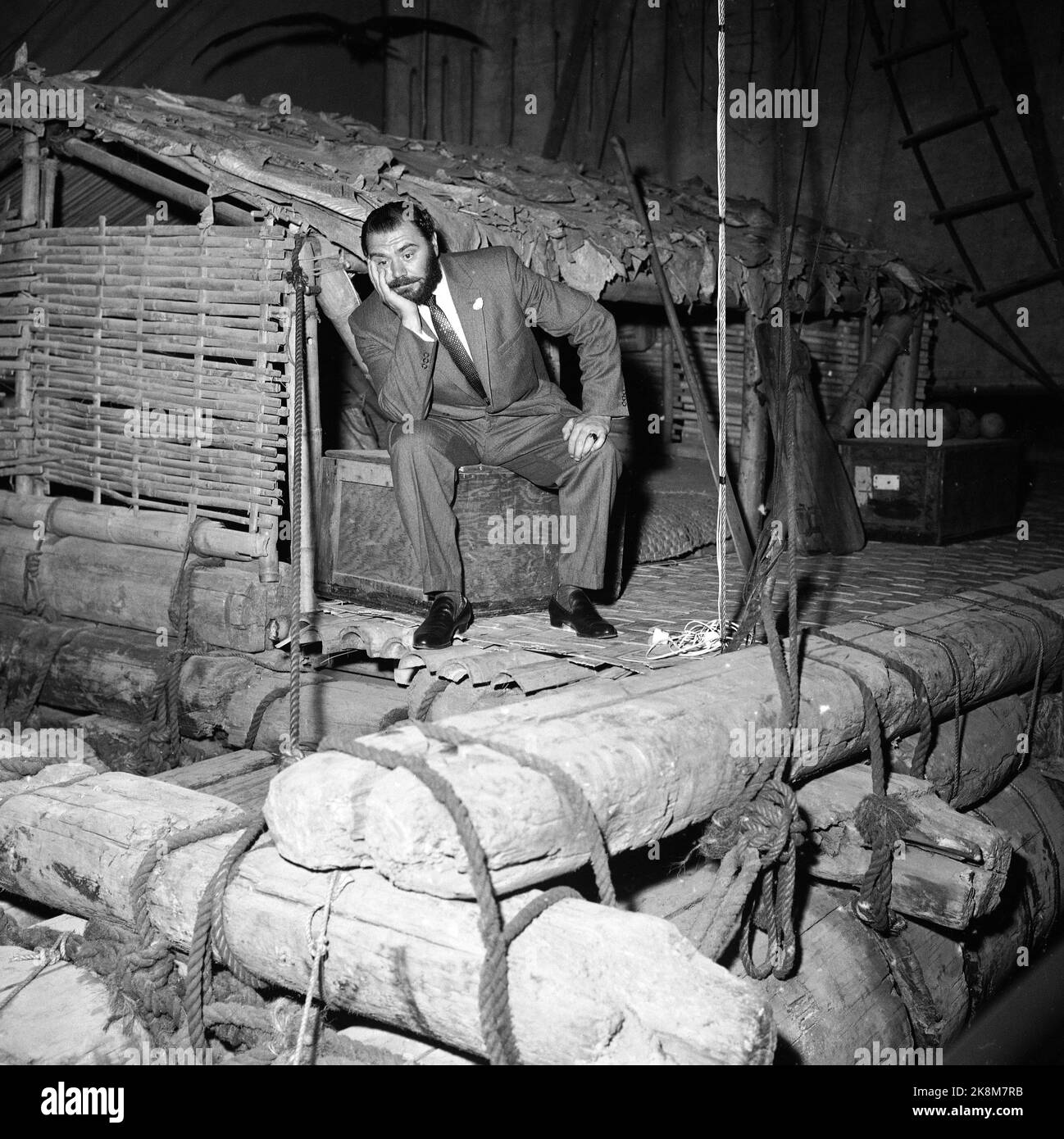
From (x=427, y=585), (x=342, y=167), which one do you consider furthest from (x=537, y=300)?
(x=342, y=167)

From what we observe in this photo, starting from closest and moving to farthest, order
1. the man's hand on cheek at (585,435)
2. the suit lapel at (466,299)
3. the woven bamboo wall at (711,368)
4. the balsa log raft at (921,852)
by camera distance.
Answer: the balsa log raft at (921,852), the man's hand on cheek at (585,435), the suit lapel at (466,299), the woven bamboo wall at (711,368)

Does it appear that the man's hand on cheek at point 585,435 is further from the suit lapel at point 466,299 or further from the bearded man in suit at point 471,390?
the suit lapel at point 466,299

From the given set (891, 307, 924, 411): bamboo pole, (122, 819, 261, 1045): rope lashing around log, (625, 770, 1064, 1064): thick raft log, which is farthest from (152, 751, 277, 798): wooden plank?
(891, 307, 924, 411): bamboo pole

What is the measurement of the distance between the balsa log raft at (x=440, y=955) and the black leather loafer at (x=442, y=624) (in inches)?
58.6

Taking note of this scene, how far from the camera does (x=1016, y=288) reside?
10961mm

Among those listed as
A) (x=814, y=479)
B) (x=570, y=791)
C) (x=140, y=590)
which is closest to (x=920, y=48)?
(x=814, y=479)

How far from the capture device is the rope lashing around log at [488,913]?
2523 millimetres

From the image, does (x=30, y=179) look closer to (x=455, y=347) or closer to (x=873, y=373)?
(x=455, y=347)

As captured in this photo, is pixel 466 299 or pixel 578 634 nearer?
pixel 578 634

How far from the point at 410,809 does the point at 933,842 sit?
6.94ft

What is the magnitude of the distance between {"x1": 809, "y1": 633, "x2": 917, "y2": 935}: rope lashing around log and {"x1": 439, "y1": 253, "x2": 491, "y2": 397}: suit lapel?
2412 millimetres

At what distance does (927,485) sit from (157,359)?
522 centimetres

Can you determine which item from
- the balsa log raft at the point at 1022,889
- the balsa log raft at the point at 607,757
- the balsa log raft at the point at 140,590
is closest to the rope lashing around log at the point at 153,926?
the balsa log raft at the point at 607,757
